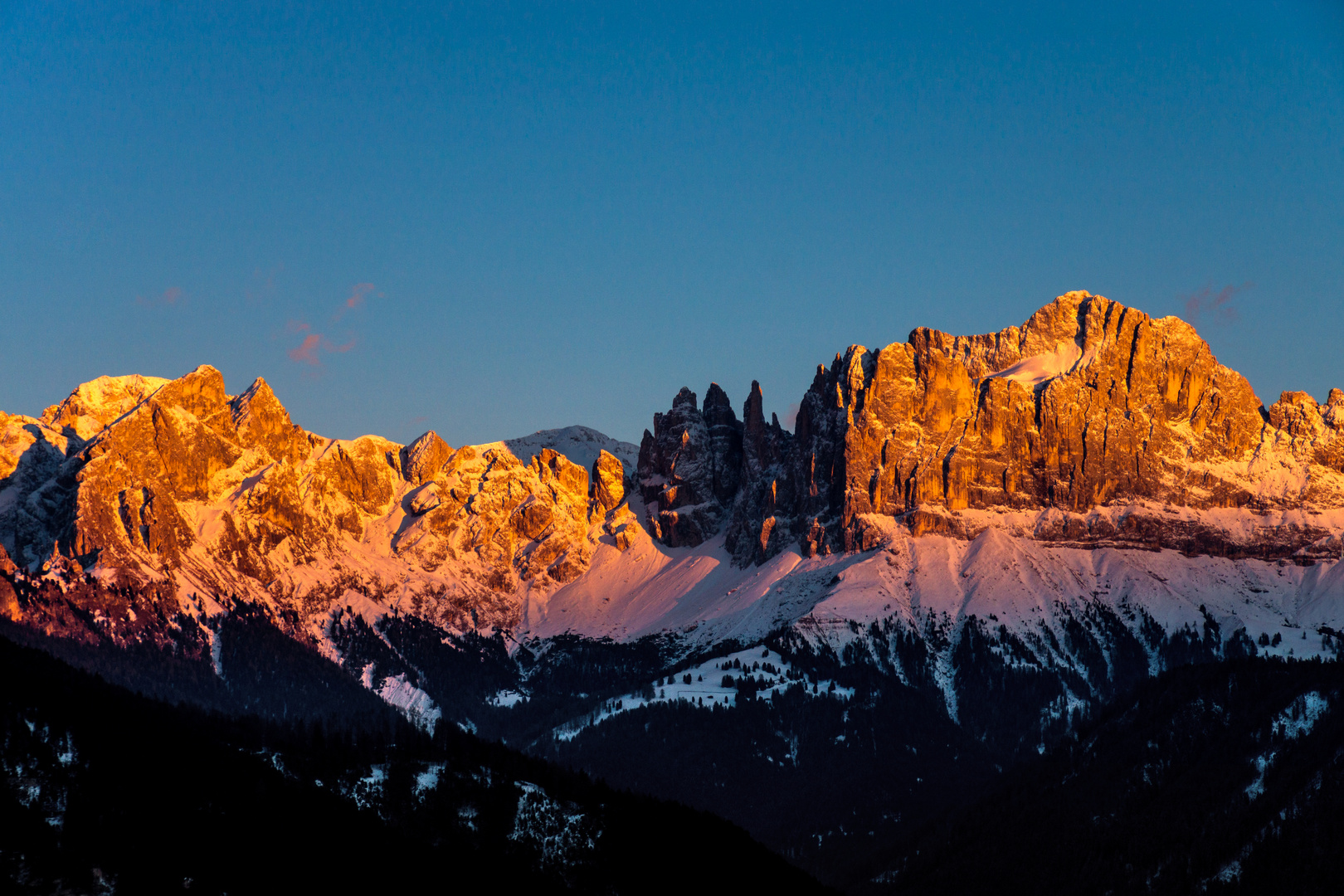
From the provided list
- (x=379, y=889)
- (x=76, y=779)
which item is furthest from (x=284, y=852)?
(x=76, y=779)

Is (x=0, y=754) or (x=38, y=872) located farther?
(x=0, y=754)

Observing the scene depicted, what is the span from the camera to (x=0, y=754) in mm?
194000

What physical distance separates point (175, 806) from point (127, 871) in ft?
47.8

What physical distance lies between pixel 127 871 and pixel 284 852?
19.7 metres

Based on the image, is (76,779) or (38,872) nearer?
(38,872)

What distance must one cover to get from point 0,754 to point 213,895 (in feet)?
108

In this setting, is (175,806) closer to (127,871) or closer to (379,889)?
(127,871)

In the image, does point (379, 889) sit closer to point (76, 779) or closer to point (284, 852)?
point (284, 852)

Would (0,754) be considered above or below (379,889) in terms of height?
above

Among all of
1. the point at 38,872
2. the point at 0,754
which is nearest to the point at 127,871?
the point at 38,872

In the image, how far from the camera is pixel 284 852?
645 feet

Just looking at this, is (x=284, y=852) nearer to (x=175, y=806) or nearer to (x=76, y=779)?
(x=175, y=806)

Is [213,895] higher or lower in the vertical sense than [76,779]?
lower

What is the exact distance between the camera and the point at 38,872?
178 meters
